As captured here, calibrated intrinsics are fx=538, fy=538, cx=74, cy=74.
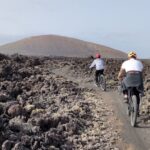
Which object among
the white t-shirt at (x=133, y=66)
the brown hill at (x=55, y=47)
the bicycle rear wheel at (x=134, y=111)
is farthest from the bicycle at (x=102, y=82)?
the brown hill at (x=55, y=47)

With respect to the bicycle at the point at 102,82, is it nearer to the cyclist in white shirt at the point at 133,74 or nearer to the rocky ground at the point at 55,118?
the rocky ground at the point at 55,118

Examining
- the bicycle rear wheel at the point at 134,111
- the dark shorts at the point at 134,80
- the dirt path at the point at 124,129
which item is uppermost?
the dark shorts at the point at 134,80

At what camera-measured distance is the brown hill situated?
177ft

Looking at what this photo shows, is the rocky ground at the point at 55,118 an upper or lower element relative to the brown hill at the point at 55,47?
lower

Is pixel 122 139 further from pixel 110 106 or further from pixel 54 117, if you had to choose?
pixel 110 106

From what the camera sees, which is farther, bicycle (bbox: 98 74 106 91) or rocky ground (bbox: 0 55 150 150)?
bicycle (bbox: 98 74 106 91)

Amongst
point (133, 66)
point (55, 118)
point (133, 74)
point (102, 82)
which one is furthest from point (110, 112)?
point (102, 82)

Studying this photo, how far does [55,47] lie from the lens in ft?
181

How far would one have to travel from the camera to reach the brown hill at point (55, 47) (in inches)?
2130

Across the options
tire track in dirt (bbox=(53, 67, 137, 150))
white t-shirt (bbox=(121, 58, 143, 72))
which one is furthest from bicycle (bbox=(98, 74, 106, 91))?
white t-shirt (bbox=(121, 58, 143, 72))

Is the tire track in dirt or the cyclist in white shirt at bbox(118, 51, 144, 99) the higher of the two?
the cyclist in white shirt at bbox(118, 51, 144, 99)

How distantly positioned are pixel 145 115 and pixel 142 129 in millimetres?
1385

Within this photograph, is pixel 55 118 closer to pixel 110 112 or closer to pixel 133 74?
pixel 133 74

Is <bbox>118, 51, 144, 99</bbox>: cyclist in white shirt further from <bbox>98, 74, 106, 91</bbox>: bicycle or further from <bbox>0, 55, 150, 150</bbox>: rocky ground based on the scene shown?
<bbox>98, 74, 106, 91</bbox>: bicycle
